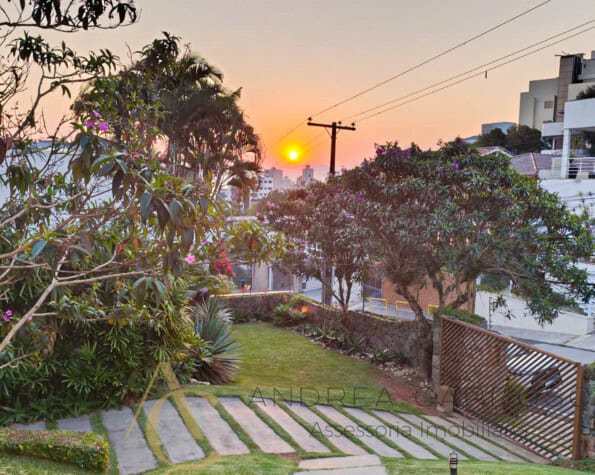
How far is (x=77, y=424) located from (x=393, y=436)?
12.8 feet

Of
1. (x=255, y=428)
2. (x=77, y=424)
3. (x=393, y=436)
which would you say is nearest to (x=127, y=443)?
(x=77, y=424)

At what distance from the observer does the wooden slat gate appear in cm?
741

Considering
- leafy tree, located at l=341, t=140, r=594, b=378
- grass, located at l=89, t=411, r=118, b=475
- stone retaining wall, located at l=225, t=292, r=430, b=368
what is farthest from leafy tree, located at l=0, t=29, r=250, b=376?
stone retaining wall, located at l=225, t=292, r=430, b=368

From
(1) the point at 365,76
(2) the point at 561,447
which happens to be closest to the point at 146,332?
(2) the point at 561,447

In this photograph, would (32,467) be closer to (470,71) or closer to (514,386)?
(514,386)

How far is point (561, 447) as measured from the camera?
25.2ft

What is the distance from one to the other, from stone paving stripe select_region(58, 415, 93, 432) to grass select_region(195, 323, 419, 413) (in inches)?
73.4

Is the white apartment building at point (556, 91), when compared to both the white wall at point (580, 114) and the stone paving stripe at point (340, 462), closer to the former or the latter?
the white wall at point (580, 114)

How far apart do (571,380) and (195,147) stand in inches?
410

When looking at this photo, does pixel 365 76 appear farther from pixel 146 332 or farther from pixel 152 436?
pixel 152 436

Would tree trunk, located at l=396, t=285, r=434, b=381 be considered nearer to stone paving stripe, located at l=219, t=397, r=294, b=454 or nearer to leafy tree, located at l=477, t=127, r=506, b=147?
stone paving stripe, located at l=219, t=397, r=294, b=454

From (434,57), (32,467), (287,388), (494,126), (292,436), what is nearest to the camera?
(32,467)

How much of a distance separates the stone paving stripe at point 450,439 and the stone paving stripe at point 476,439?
24 cm

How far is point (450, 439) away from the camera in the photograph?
7.55 m
